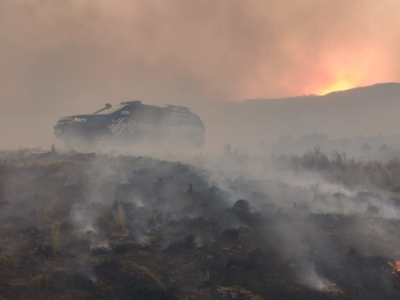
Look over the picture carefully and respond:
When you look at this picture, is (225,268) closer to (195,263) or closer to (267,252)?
(195,263)

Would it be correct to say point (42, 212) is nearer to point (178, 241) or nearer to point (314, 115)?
point (178, 241)

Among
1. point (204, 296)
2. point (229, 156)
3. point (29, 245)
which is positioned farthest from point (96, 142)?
point (204, 296)

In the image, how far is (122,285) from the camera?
151 inches

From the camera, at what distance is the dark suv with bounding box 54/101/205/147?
11516 millimetres

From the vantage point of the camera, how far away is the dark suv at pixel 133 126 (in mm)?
11516

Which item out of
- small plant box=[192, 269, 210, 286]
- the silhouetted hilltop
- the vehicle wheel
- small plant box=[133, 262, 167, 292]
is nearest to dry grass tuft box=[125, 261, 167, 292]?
small plant box=[133, 262, 167, 292]

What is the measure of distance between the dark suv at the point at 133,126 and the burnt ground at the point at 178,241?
3.58 meters

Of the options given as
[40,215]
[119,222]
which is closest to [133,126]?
[40,215]

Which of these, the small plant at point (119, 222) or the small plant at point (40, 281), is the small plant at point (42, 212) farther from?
the small plant at point (40, 281)

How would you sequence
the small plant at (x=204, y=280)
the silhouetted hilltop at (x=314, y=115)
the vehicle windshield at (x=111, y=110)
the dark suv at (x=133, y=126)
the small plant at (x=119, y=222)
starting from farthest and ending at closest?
the silhouetted hilltop at (x=314, y=115)
the vehicle windshield at (x=111, y=110)
the dark suv at (x=133, y=126)
the small plant at (x=119, y=222)
the small plant at (x=204, y=280)

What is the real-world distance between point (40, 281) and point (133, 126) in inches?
350

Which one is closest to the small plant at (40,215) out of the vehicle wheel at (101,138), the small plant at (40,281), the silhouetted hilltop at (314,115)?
the small plant at (40,281)

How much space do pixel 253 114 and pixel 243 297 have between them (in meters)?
69.6

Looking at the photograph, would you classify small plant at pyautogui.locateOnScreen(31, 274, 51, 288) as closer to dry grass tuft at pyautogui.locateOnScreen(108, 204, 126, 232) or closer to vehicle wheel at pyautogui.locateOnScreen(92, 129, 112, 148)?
dry grass tuft at pyautogui.locateOnScreen(108, 204, 126, 232)
